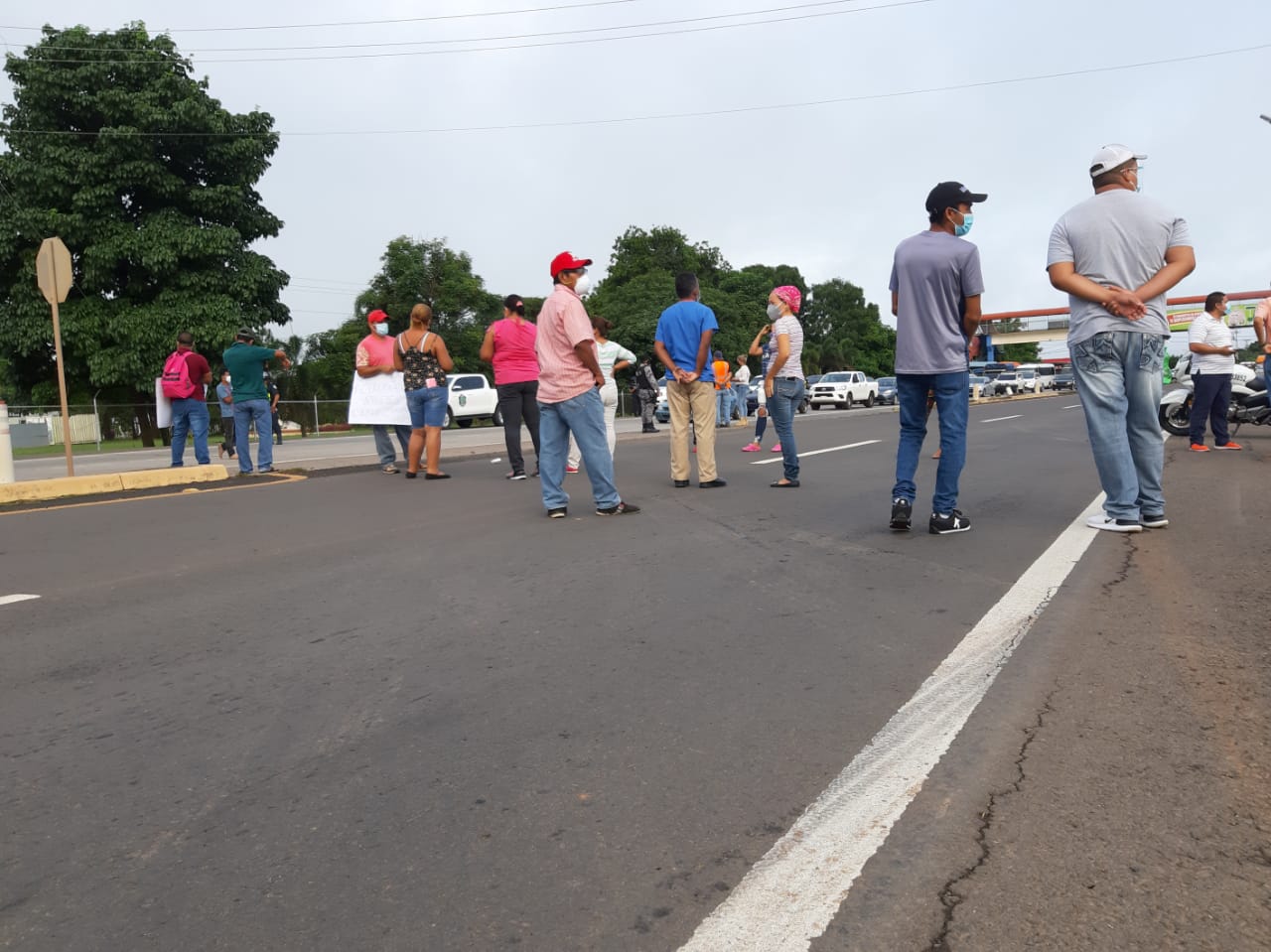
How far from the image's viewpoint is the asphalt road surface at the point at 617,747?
6.55ft

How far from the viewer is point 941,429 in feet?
20.8

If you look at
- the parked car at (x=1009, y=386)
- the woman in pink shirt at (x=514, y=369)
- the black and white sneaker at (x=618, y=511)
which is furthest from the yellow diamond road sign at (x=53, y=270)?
the parked car at (x=1009, y=386)

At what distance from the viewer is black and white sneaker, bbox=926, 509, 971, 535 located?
618 cm

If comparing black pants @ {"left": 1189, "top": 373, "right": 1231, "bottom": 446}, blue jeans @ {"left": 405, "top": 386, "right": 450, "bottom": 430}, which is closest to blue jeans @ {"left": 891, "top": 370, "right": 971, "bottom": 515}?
blue jeans @ {"left": 405, "top": 386, "right": 450, "bottom": 430}

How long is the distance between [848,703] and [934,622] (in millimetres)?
1071

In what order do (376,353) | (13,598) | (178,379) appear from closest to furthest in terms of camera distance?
(13,598) → (376,353) → (178,379)

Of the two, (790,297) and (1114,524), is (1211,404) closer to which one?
(790,297)

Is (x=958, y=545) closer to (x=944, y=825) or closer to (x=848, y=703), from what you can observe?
(x=848, y=703)

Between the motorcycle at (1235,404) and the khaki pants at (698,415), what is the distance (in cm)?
749

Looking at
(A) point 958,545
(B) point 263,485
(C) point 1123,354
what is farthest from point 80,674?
(B) point 263,485

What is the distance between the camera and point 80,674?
3.73 metres

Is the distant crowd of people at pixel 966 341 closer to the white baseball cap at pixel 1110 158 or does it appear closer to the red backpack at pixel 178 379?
the white baseball cap at pixel 1110 158

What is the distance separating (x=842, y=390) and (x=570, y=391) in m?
40.7

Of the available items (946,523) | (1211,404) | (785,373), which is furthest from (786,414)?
(1211,404)
